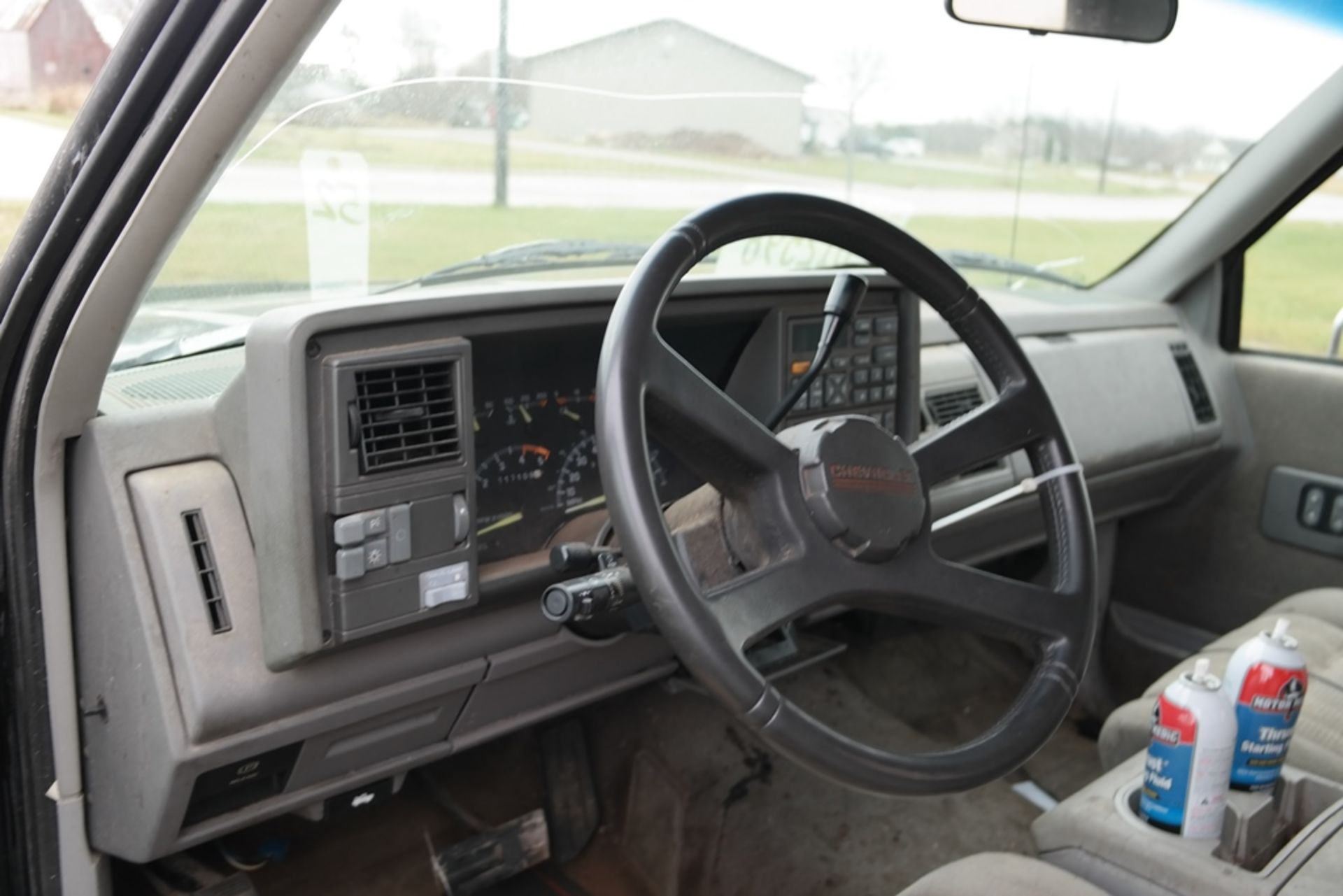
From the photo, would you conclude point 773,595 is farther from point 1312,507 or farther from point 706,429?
point 1312,507

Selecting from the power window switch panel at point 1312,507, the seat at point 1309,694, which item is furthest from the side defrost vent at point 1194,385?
the seat at point 1309,694

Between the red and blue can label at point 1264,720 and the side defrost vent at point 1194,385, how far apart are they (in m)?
1.81

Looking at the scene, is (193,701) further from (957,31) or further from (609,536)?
(957,31)

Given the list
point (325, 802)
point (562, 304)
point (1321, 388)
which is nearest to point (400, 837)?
point (325, 802)

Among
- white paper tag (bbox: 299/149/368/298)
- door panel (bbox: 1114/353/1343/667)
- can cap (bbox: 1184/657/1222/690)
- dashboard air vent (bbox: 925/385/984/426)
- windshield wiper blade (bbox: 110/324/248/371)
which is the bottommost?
door panel (bbox: 1114/353/1343/667)

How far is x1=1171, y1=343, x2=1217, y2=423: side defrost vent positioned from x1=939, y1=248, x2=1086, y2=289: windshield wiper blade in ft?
1.19

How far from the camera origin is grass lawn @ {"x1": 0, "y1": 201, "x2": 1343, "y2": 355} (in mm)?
1820

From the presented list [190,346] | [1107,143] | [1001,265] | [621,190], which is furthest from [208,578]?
[1107,143]

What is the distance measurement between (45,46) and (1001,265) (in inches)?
98.1

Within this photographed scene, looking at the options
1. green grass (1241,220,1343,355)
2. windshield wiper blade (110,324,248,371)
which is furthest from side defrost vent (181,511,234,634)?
green grass (1241,220,1343,355)


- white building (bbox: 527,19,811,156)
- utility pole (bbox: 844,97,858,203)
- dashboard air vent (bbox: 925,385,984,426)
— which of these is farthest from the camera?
utility pole (bbox: 844,97,858,203)

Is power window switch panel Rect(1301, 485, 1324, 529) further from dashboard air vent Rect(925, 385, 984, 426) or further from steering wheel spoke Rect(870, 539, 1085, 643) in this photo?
steering wheel spoke Rect(870, 539, 1085, 643)

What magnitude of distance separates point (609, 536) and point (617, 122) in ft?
3.02

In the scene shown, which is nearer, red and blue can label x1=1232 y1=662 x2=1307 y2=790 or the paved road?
red and blue can label x1=1232 y1=662 x2=1307 y2=790
